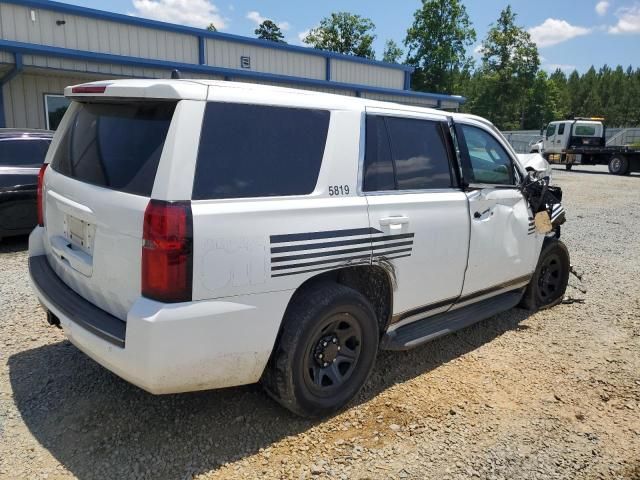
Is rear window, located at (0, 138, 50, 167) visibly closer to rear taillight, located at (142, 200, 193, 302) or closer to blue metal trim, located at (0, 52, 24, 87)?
blue metal trim, located at (0, 52, 24, 87)

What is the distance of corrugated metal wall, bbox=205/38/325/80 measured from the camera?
1502 centimetres

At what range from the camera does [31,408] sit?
125 inches

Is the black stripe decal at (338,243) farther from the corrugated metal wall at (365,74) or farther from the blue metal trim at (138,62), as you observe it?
the corrugated metal wall at (365,74)

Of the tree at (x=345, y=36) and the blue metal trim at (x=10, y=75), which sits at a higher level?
the tree at (x=345, y=36)

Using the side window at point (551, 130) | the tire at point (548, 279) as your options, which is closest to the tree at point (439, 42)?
the side window at point (551, 130)

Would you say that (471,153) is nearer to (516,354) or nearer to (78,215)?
(516,354)

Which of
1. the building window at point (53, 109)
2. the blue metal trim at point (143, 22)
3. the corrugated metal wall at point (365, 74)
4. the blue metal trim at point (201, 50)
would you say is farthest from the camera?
the corrugated metal wall at point (365, 74)

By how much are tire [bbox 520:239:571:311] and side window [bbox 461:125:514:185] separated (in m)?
1.05

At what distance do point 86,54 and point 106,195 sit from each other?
10.1m

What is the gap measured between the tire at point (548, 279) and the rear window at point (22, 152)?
21.8 ft

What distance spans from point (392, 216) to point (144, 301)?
1608mm

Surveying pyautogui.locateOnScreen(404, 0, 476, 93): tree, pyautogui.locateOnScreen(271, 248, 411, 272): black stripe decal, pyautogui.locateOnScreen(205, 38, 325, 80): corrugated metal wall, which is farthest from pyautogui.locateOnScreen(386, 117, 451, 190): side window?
pyautogui.locateOnScreen(404, 0, 476, 93): tree

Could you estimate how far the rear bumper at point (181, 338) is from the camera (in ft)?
7.88

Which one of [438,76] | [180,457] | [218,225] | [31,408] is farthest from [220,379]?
[438,76]
